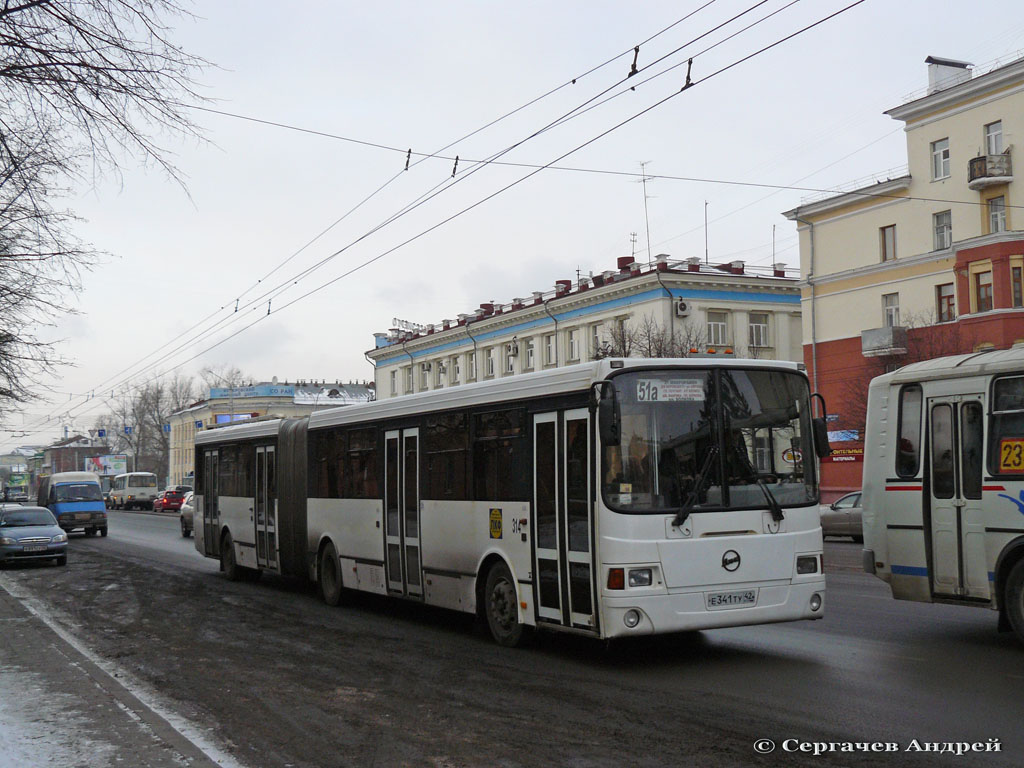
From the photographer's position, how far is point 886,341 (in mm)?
45469

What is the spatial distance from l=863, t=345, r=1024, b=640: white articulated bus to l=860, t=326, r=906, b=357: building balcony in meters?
35.1

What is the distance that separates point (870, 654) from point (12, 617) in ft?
39.2

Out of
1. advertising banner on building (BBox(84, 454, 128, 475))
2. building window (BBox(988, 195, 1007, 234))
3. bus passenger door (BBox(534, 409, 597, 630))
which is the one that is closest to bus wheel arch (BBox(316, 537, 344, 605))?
bus passenger door (BBox(534, 409, 597, 630))

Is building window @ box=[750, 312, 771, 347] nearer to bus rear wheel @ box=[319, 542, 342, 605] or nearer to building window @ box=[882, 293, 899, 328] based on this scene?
building window @ box=[882, 293, 899, 328]

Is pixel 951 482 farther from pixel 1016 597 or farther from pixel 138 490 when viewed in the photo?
pixel 138 490

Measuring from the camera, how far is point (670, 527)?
948 centimetres

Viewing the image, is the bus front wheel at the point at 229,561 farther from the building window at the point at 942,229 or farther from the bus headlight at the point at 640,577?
the building window at the point at 942,229

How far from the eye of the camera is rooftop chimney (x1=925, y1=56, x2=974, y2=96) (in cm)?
4633

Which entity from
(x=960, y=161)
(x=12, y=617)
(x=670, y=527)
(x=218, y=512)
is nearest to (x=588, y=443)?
(x=670, y=527)

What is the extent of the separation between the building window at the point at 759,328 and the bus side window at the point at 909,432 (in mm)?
48116

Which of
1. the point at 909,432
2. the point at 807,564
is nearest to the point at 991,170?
the point at 909,432

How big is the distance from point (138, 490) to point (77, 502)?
4435 centimetres

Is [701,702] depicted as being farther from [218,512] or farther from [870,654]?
[218,512]

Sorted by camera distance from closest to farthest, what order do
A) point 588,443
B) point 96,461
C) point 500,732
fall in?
point 500,732 → point 588,443 → point 96,461
